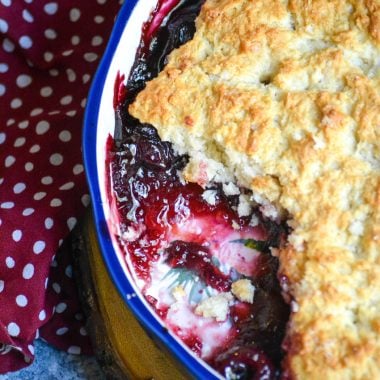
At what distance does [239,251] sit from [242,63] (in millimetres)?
411

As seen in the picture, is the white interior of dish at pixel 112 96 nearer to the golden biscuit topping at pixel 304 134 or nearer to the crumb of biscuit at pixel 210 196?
the golden biscuit topping at pixel 304 134

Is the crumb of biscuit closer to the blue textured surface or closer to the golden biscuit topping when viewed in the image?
the golden biscuit topping

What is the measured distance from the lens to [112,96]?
1.66m

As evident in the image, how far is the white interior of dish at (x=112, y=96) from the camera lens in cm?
154

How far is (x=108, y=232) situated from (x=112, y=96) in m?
0.33

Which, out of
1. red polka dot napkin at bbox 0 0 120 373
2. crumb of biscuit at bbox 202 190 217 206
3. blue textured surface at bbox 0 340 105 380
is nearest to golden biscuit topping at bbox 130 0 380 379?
crumb of biscuit at bbox 202 190 217 206

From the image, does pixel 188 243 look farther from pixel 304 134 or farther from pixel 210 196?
pixel 304 134

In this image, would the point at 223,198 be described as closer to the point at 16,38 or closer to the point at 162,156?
the point at 162,156

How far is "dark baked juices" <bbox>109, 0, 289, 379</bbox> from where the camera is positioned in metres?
1.52

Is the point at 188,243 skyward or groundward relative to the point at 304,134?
groundward

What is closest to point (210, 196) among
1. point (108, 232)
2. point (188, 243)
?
point (188, 243)

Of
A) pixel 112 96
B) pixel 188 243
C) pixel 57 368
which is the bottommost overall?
pixel 57 368

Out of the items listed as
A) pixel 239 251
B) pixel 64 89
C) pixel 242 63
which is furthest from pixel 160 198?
pixel 64 89

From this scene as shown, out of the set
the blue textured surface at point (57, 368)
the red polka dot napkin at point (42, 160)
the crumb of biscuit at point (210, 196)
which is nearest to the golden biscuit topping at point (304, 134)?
the crumb of biscuit at point (210, 196)
